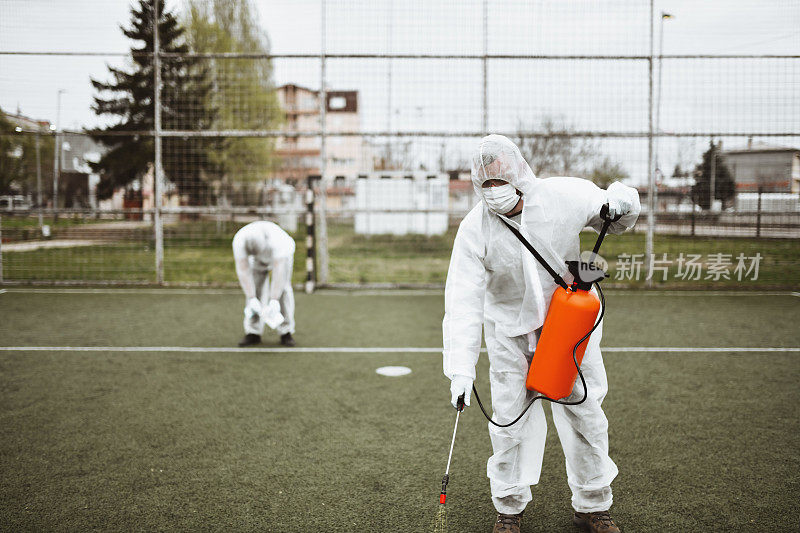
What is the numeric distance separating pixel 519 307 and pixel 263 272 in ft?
14.5

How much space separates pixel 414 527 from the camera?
9.75 ft

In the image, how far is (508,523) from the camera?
A: 290 centimetres

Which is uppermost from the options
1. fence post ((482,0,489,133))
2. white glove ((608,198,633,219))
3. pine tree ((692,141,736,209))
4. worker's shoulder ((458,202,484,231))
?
fence post ((482,0,489,133))

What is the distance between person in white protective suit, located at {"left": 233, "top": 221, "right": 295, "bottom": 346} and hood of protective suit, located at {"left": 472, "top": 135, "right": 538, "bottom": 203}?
3.94 meters

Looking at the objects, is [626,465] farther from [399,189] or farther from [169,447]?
[399,189]

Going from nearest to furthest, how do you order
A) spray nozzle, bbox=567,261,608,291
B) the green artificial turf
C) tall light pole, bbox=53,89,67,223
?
spray nozzle, bbox=567,261,608,291 < the green artificial turf < tall light pole, bbox=53,89,67,223

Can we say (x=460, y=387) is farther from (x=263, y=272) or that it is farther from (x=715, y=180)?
(x=715, y=180)

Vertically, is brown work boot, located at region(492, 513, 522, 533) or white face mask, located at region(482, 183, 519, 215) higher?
white face mask, located at region(482, 183, 519, 215)

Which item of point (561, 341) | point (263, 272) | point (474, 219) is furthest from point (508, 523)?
point (263, 272)

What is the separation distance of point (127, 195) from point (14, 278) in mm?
2603

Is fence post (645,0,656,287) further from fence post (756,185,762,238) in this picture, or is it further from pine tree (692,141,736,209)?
fence post (756,185,762,238)

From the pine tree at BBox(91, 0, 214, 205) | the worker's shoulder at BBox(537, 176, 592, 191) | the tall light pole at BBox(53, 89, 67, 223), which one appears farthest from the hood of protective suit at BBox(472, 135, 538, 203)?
the tall light pole at BBox(53, 89, 67, 223)

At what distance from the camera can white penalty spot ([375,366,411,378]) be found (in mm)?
5672

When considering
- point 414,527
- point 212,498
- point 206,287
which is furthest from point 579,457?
point 206,287
